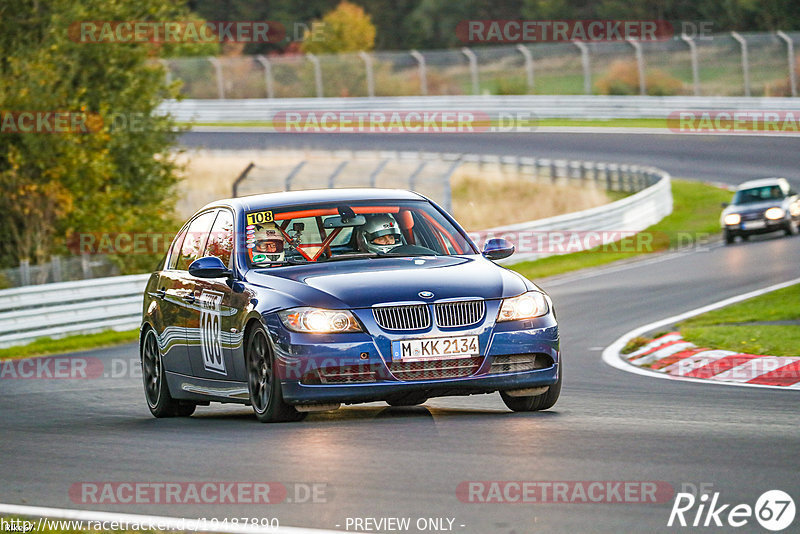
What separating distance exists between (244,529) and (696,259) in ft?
68.1

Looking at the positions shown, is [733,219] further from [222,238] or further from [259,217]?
[259,217]

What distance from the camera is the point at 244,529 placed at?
20.5ft

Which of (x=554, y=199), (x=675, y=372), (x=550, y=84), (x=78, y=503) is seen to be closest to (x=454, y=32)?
(x=550, y=84)

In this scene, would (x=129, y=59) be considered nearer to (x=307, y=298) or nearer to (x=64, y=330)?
(x=64, y=330)

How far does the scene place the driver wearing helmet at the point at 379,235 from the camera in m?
10.2

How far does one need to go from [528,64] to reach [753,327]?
37.4m

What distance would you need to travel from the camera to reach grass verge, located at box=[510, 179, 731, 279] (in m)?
27.3

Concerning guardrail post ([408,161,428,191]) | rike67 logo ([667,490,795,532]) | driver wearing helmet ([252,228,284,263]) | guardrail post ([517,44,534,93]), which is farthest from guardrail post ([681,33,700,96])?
rike67 logo ([667,490,795,532])

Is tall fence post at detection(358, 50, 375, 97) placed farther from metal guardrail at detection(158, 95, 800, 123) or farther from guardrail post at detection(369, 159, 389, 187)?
guardrail post at detection(369, 159, 389, 187)

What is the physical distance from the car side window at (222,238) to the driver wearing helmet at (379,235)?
37.4 inches

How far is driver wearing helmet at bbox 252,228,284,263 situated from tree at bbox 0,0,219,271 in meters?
19.1

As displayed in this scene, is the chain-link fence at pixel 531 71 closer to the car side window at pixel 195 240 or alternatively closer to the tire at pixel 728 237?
the tire at pixel 728 237

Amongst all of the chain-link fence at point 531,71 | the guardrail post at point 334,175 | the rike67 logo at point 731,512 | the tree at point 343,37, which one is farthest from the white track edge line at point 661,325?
the tree at point 343,37

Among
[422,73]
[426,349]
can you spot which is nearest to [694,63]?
[422,73]
